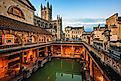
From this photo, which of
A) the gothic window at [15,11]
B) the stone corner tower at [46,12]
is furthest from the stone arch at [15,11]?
the stone corner tower at [46,12]

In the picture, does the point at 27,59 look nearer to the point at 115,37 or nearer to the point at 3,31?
the point at 3,31

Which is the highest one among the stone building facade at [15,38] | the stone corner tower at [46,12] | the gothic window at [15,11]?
the stone corner tower at [46,12]

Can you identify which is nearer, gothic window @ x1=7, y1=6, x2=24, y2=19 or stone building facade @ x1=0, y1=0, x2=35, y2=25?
stone building facade @ x1=0, y1=0, x2=35, y2=25

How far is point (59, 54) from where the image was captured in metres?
44.3

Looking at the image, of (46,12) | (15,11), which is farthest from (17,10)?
(46,12)

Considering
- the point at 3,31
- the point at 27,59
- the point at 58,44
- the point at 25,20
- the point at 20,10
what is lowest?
the point at 27,59

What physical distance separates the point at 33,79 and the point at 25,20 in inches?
736

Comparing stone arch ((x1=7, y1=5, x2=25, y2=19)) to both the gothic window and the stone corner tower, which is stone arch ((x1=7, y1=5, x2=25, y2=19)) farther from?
the stone corner tower

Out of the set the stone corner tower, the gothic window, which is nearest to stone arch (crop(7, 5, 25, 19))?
the gothic window

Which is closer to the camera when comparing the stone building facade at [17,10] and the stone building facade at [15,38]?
the stone building facade at [15,38]

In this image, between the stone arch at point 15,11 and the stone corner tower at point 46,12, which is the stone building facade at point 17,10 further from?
the stone corner tower at point 46,12

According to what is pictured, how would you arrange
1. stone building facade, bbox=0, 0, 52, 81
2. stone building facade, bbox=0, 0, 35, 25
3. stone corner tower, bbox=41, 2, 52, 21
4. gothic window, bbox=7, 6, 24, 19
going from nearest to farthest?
stone building facade, bbox=0, 0, 52, 81, stone building facade, bbox=0, 0, 35, 25, gothic window, bbox=7, 6, 24, 19, stone corner tower, bbox=41, 2, 52, 21

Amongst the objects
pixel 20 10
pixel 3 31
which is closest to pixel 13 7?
pixel 20 10

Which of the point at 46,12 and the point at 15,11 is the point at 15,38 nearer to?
the point at 15,11
